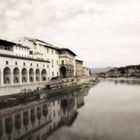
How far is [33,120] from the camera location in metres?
34.6

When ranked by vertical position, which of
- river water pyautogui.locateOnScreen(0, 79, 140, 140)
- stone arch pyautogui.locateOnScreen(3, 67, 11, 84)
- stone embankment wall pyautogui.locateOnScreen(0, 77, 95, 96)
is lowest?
river water pyautogui.locateOnScreen(0, 79, 140, 140)

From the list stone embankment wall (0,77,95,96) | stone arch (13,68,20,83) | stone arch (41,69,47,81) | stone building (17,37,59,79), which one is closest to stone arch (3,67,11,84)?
stone arch (13,68,20,83)

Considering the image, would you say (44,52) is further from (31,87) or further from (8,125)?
(8,125)

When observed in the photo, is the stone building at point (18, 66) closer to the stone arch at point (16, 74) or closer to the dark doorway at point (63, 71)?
the stone arch at point (16, 74)

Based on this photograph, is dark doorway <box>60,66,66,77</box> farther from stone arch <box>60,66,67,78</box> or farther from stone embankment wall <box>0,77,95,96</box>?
stone embankment wall <box>0,77,95,96</box>

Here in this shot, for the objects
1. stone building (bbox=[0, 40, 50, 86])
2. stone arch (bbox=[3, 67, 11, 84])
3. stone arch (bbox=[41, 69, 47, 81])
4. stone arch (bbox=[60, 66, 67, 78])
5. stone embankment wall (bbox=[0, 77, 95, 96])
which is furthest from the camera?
stone arch (bbox=[60, 66, 67, 78])

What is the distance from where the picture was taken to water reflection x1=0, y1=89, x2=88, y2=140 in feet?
90.0

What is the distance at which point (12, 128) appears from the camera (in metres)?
29.9

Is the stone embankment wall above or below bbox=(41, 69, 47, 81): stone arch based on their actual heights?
below

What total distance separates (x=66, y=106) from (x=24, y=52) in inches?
Result: 1263

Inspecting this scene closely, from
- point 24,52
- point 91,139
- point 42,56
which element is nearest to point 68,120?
point 91,139

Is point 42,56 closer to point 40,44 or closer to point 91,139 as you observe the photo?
point 40,44

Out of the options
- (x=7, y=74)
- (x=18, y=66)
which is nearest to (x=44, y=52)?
(x=18, y=66)

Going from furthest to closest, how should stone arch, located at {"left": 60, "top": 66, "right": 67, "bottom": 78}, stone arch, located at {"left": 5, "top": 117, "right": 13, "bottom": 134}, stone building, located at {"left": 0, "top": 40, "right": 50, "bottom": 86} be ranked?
stone arch, located at {"left": 60, "top": 66, "right": 67, "bottom": 78}, stone building, located at {"left": 0, "top": 40, "right": 50, "bottom": 86}, stone arch, located at {"left": 5, "top": 117, "right": 13, "bottom": 134}
